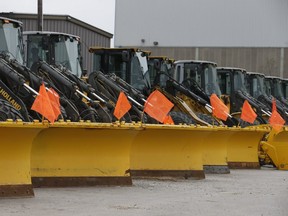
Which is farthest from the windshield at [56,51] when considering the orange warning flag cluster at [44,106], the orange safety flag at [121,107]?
the orange warning flag cluster at [44,106]

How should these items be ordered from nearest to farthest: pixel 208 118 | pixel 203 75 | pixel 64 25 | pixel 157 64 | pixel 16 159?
pixel 16 159
pixel 208 118
pixel 157 64
pixel 203 75
pixel 64 25

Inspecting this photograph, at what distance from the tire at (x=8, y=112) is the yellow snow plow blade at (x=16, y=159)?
0.27m

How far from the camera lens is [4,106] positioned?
9680mm

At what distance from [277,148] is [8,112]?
422 inches

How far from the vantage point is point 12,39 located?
479 inches

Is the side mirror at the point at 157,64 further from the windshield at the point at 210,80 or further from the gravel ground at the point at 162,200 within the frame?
the gravel ground at the point at 162,200

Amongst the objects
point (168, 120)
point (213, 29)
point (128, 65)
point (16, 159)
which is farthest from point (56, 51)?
point (213, 29)

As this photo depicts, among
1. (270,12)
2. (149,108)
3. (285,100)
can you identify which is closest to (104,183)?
(149,108)

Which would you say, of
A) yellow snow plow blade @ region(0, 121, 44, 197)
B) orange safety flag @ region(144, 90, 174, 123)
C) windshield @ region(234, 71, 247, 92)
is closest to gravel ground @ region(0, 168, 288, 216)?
yellow snow plow blade @ region(0, 121, 44, 197)

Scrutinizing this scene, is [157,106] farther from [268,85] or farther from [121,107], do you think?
[268,85]

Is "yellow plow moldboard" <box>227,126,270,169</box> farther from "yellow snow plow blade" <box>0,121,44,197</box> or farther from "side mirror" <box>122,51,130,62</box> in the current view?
"yellow snow plow blade" <box>0,121,44,197</box>

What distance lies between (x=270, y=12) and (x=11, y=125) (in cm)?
3522

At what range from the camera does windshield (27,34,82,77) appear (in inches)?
572

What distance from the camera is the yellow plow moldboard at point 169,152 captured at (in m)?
13.5
